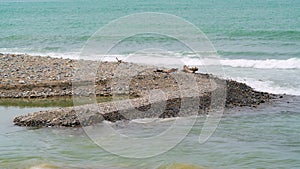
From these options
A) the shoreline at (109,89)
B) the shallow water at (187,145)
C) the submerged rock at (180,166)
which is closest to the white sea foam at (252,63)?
the shoreline at (109,89)

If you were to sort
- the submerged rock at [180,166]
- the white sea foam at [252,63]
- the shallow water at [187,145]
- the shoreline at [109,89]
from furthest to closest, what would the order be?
1. the white sea foam at [252,63]
2. the shoreline at [109,89]
3. the shallow water at [187,145]
4. the submerged rock at [180,166]

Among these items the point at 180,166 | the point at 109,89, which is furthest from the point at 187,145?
the point at 109,89

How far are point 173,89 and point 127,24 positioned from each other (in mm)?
39169

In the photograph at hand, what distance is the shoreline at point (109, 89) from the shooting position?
47.4 feet

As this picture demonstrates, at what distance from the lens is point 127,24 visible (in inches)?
2210

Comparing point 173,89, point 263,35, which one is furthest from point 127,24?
point 173,89

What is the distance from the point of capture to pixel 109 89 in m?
18.0

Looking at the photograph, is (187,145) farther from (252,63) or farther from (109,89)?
(252,63)

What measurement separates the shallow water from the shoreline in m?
0.66

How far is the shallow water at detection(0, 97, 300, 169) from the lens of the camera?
1104cm

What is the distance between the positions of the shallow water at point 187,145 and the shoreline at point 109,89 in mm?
657

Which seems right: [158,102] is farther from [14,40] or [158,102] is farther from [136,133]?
[14,40]

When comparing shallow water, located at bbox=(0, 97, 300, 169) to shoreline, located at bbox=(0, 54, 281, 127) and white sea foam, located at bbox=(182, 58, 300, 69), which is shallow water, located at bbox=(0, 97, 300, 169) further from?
white sea foam, located at bbox=(182, 58, 300, 69)

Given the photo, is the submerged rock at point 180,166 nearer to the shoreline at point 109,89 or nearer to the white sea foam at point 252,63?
the shoreline at point 109,89
